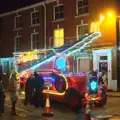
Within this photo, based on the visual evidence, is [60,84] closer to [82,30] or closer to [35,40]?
[82,30]

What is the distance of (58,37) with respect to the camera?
105 feet

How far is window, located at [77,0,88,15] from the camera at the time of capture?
2970cm

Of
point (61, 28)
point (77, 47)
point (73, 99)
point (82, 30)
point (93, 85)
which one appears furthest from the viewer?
point (61, 28)

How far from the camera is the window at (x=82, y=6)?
29700 millimetres

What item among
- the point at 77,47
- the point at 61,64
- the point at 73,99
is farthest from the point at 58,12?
the point at 73,99

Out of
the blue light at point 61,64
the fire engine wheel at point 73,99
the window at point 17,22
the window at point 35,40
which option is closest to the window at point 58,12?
the window at point 35,40

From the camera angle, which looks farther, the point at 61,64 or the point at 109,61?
the point at 109,61

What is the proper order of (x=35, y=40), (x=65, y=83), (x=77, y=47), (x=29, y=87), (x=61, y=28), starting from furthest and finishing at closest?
(x=35, y=40)
(x=61, y=28)
(x=77, y=47)
(x=29, y=87)
(x=65, y=83)

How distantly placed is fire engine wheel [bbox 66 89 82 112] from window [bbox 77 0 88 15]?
13833 millimetres

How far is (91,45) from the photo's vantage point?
28.8m

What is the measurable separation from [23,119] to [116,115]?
3.62 m

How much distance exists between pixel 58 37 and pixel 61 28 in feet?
2.64

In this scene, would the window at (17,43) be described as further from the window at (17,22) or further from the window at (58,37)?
the window at (58,37)

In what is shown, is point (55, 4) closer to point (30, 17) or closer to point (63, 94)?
point (30, 17)
